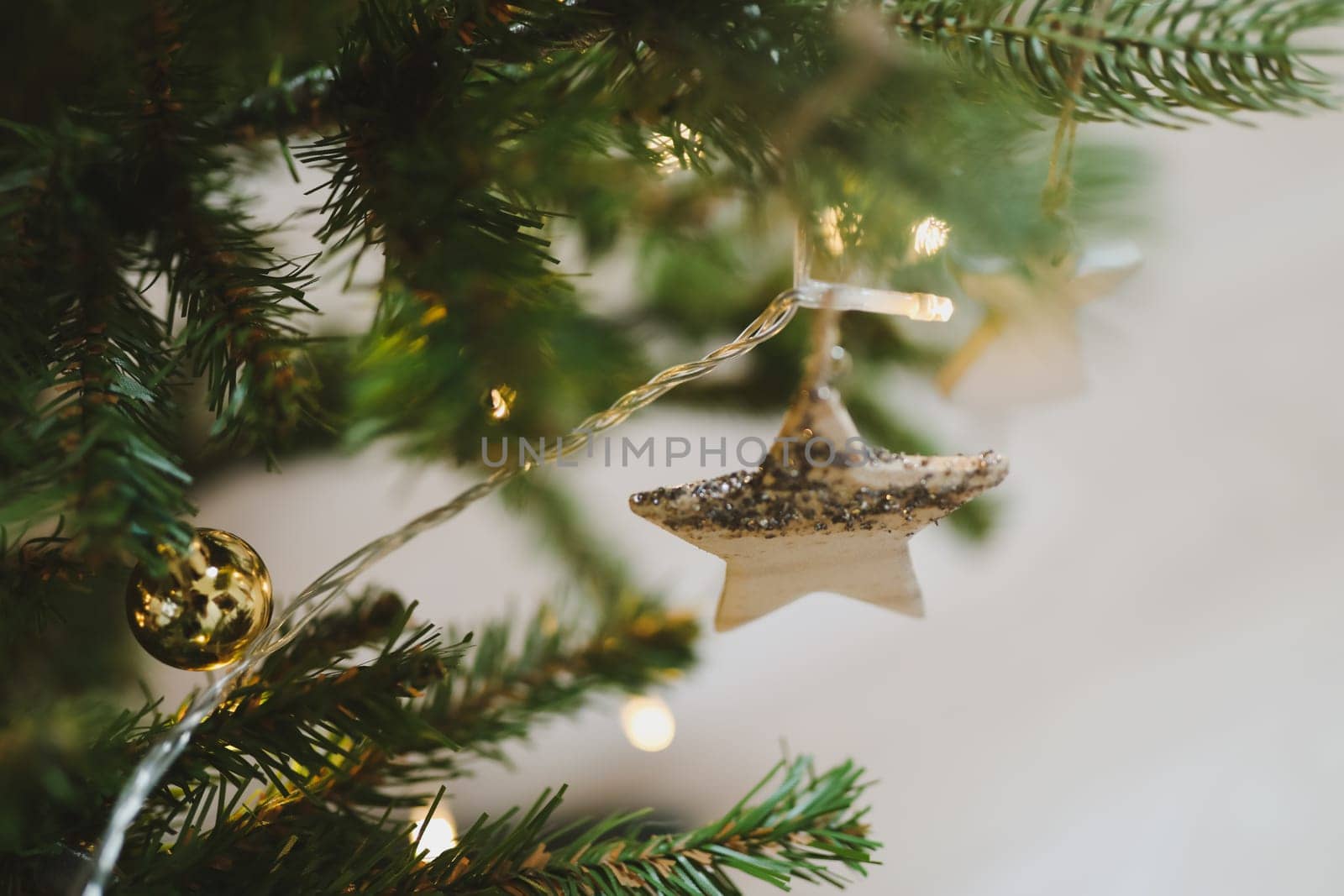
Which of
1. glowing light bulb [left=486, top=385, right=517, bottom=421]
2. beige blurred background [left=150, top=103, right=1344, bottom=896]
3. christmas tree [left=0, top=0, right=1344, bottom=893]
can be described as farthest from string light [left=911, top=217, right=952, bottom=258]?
beige blurred background [left=150, top=103, right=1344, bottom=896]

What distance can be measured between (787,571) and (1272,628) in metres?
0.76

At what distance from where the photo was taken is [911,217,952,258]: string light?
263 mm

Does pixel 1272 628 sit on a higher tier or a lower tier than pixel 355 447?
higher

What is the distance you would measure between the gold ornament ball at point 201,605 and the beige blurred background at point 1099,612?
0.38m

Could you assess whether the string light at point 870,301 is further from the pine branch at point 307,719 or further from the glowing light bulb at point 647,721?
the glowing light bulb at point 647,721

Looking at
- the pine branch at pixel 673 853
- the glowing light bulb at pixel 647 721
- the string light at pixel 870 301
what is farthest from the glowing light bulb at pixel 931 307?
the glowing light bulb at pixel 647 721

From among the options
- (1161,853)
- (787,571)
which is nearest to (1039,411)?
(1161,853)

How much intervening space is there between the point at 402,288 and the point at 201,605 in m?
0.10

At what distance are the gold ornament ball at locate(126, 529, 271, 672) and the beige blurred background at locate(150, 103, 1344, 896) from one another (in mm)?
382

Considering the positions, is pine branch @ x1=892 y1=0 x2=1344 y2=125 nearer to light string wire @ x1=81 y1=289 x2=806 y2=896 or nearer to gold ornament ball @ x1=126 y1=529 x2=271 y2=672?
light string wire @ x1=81 y1=289 x2=806 y2=896

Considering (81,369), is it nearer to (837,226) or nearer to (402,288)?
(402,288)

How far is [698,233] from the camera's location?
0.46 metres

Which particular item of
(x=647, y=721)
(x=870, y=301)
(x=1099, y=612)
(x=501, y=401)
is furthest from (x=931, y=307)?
(x=1099, y=612)

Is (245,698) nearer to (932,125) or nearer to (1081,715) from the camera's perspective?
(932,125)
